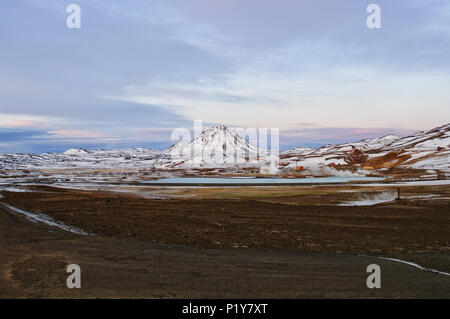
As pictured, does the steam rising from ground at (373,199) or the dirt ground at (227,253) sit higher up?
the dirt ground at (227,253)

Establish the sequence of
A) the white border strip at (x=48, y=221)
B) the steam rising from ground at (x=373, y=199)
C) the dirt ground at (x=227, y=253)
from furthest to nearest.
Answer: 1. the steam rising from ground at (x=373, y=199)
2. the white border strip at (x=48, y=221)
3. the dirt ground at (x=227, y=253)

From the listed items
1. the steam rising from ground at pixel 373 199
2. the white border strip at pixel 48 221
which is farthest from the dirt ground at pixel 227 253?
the steam rising from ground at pixel 373 199

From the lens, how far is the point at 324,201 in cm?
3800

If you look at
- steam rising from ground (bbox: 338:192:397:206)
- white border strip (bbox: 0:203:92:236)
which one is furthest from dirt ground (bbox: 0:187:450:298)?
steam rising from ground (bbox: 338:192:397:206)

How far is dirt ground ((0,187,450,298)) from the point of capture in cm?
986

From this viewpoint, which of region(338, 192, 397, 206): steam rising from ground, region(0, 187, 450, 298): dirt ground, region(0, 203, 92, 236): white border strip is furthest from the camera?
region(338, 192, 397, 206): steam rising from ground

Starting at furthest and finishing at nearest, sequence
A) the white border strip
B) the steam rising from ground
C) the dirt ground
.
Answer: the steam rising from ground, the white border strip, the dirt ground

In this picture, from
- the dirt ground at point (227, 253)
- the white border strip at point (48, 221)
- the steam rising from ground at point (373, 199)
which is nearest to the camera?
the dirt ground at point (227, 253)

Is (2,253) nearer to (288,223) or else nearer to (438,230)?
(288,223)

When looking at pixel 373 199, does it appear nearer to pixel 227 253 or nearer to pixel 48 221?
pixel 227 253

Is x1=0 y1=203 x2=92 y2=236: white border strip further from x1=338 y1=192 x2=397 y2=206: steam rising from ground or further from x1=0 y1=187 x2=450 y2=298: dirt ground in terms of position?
x1=338 y1=192 x2=397 y2=206: steam rising from ground

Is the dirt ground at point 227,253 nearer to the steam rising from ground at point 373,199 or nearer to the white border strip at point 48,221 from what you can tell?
the white border strip at point 48,221

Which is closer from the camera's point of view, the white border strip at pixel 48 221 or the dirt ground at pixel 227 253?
the dirt ground at pixel 227 253

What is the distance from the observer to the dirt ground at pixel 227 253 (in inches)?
388
